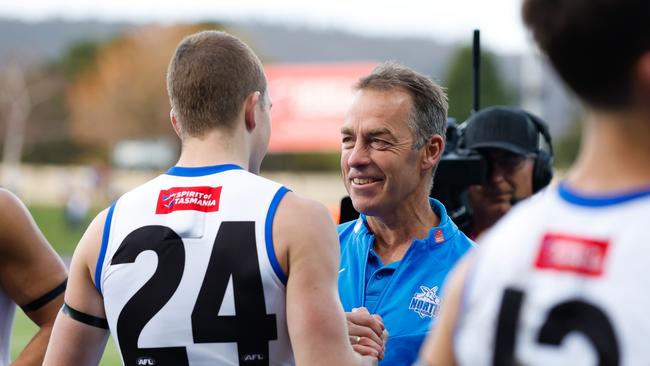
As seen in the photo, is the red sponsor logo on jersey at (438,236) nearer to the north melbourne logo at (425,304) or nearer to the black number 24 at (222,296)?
the north melbourne logo at (425,304)

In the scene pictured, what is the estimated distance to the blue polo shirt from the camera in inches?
114

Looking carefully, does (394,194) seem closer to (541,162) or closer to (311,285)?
(311,285)

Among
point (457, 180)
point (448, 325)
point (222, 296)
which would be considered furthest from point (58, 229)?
point (448, 325)

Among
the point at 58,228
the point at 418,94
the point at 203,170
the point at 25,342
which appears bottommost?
the point at 58,228

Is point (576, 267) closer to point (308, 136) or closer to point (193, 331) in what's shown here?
point (193, 331)

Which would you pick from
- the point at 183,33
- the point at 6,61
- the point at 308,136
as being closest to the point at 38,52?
the point at 6,61

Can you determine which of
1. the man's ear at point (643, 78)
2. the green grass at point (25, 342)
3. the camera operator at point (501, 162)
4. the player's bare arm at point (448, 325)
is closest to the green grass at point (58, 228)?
the green grass at point (25, 342)

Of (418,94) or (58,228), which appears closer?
(418,94)

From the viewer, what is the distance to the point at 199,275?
7.80ft

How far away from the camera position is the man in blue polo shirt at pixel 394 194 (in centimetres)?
302

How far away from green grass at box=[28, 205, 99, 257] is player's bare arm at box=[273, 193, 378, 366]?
26.8m

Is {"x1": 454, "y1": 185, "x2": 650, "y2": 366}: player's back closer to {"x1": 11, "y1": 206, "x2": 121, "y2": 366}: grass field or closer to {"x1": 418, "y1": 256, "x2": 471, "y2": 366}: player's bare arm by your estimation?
{"x1": 418, "y1": 256, "x2": 471, "y2": 366}: player's bare arm

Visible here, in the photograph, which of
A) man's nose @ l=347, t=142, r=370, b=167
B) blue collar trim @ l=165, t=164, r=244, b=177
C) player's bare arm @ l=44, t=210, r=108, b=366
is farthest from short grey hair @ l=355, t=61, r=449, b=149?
player's bare arm @ l=44, t=210, r=108, b=366

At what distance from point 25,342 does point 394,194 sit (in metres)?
9.88
